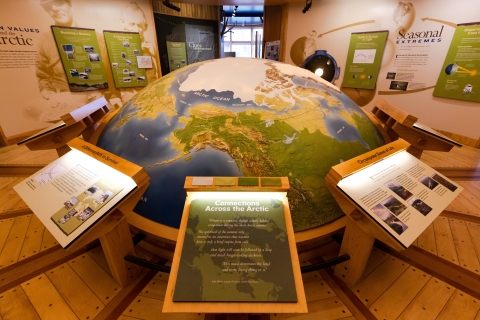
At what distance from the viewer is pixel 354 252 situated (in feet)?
5.99

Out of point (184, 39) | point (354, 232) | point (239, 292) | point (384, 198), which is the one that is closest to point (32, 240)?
point (239, 292)

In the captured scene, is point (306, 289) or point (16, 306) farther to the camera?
point (306, 289)

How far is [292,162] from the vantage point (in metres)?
1.98

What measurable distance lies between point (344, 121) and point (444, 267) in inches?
62.9

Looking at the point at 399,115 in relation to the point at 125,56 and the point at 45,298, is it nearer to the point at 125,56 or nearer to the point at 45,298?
the point at 45,298

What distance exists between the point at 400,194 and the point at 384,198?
6.3 inches

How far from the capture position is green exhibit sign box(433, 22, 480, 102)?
441cm

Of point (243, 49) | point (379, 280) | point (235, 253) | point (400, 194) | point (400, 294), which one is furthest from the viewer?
point (243, 49)

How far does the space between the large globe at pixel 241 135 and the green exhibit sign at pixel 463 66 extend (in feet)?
12.4

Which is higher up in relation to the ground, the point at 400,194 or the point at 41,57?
the point at 41,57

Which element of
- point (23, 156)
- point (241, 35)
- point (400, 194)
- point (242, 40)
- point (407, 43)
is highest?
point (241, 35)

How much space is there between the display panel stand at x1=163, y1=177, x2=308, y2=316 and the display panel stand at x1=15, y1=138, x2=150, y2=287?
1.28 ft

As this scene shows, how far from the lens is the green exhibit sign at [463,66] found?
4410 millimetres

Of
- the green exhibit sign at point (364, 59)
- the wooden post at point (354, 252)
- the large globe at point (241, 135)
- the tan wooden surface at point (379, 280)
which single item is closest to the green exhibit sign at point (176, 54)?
the green exhibit sign at point (364, 59)
